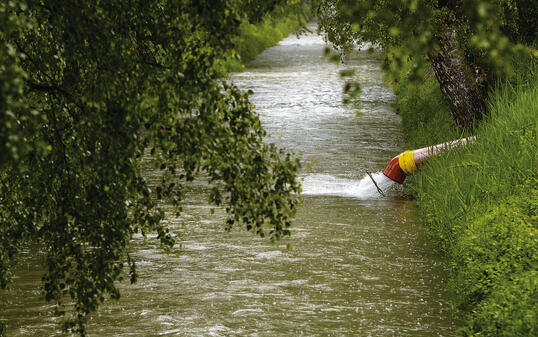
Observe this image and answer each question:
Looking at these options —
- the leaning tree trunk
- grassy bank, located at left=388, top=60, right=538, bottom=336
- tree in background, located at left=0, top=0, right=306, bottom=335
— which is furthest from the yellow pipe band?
tree in background, located at left=0, top=0, right=306, bottom=335

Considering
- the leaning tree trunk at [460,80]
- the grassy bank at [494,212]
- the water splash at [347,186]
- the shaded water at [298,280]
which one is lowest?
the shaded water at [298,280]

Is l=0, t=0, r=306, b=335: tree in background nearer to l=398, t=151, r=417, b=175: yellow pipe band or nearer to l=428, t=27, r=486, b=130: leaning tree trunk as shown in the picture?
l=398, t=151, r=417, b=175: yellow pipe band

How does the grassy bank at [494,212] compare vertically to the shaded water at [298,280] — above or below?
above

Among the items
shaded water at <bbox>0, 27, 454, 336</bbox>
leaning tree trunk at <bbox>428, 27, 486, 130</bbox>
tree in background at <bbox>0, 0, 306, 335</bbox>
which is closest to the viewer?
tree in background at <bbox>0, 0, 306, 335</bbox>

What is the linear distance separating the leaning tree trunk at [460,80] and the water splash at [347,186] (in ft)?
5.89

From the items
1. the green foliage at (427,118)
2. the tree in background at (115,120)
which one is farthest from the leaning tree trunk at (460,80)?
the tree in background at (115,120)

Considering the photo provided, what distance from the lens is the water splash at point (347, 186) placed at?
13.7m

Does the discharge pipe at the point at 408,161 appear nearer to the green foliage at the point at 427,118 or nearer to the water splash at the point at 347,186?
the water splash at the point at 347,186

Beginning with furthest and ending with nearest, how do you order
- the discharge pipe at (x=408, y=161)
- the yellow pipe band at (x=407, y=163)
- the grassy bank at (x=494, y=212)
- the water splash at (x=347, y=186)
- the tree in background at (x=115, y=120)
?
the water splash at (x=347, y=186) → the yellow pipe band at (x=407, y=163) → the discharge pipe at (x=408, y=161) → the grassy bank at (x=494, y=212) → the tree in background at (x=115, y=120)

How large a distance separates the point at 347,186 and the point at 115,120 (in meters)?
9.80

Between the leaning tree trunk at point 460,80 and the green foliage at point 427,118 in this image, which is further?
the green foliage at point 427,118

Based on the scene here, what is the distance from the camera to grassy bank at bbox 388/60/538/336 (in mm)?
6875

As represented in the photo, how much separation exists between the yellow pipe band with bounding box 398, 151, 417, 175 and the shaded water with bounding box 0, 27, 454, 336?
0.51 metres

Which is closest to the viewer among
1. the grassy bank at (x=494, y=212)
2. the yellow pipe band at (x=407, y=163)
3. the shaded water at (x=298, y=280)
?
the grassy bank at (x=494, y=212)
